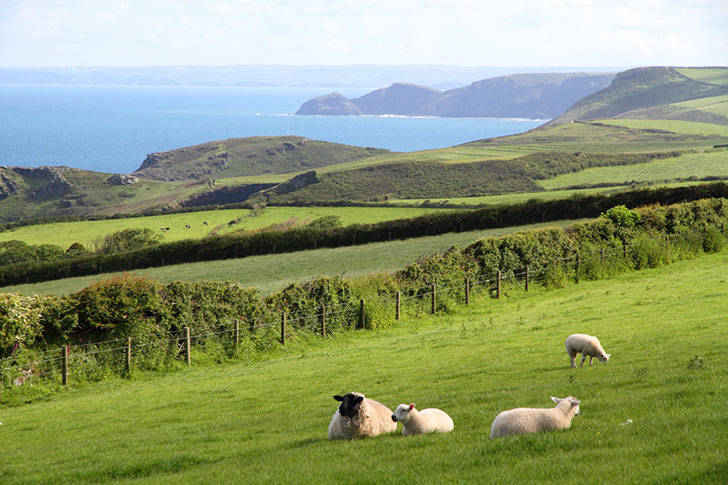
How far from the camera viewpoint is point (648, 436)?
31.5 feet

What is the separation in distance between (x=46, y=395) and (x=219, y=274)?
33711mm

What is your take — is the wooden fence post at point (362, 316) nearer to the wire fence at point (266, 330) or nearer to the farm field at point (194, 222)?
the wire fence at point (266, 330)

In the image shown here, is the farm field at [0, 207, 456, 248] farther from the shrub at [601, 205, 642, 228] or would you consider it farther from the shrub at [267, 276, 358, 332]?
the shrub at [267, 276, 358, 332]

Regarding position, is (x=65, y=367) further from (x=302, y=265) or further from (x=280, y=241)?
(x=280, y=241)

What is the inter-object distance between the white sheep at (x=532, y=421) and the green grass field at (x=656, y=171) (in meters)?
127

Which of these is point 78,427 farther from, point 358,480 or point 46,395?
point 358,480

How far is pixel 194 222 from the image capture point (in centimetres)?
11744

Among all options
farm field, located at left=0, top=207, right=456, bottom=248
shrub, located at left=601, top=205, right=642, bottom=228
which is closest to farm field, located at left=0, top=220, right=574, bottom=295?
shrub, located at left=601, top=205, right=642, bottom=228

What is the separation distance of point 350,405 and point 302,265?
1855 inches

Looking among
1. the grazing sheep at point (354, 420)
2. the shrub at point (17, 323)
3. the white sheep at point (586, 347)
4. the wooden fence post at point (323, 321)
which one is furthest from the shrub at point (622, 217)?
the grazing sheep at point (354, 420)

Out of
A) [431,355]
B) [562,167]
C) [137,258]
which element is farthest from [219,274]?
[562,167]

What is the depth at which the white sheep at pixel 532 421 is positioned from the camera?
34.7ft

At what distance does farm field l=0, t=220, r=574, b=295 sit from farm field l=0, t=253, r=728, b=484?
22578 millimetres

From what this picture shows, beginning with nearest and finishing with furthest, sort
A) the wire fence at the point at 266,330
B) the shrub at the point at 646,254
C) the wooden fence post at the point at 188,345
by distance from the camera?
the wire fence at the point at 266,330
the wooden fence post at the point at 188,345
the shrub at the point at 646,254
